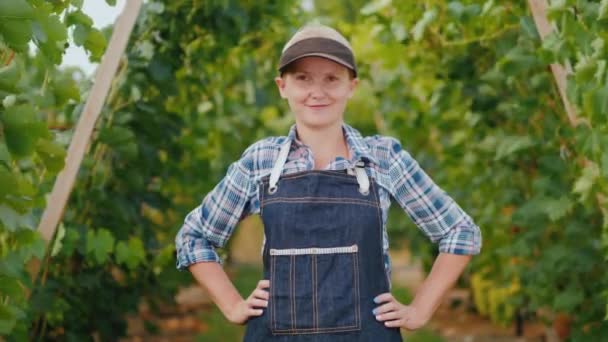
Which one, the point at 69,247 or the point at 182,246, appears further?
the point at 69,247

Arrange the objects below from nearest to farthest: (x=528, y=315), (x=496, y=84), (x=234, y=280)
Answer: (x=496, y=84) → (x=528, y=315) → (x=234, y=280)

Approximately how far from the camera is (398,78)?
14.8 ft

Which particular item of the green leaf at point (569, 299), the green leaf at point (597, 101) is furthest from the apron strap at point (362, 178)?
the green leaf at point (569, 299)

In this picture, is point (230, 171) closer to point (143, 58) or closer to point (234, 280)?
point (143, 58)

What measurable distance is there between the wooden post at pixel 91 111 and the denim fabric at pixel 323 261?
2.88 ft

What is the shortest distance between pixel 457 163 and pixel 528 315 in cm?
129

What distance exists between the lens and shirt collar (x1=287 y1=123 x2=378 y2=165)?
206 cm

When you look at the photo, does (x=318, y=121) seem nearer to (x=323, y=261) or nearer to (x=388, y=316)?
(x=323, y=261)

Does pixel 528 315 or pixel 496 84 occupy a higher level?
pixel 496 84

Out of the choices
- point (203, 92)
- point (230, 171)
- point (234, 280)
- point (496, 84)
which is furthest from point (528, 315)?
point (234, 280)

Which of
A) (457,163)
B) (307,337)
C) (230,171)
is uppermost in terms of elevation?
(457,163)

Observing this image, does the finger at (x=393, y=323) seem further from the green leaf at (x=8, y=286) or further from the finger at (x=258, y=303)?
the green leaf at (x=8, y=286)

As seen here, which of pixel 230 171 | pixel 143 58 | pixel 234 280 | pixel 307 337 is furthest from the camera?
pixel 234 280

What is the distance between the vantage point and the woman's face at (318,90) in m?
2.04
